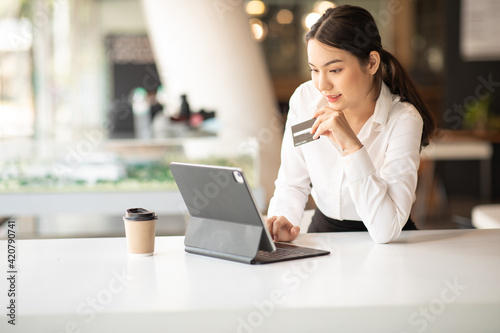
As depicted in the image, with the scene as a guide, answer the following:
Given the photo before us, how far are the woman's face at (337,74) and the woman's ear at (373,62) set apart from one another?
2cm

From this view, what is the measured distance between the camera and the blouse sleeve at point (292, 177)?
2.16 m

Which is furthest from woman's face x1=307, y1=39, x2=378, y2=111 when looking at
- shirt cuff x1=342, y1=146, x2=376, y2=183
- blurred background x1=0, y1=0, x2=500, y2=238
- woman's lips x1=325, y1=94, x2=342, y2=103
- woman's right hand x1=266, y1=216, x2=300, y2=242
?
blurred background x1=0, y1=0, x2=500, y2=238

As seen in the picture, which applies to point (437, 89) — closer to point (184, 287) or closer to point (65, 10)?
point (65, 10)

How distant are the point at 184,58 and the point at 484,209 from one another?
8.48ft

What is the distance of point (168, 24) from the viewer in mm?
4996

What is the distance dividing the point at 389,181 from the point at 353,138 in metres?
0.18

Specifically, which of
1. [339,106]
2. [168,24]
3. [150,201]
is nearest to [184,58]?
[168,24]

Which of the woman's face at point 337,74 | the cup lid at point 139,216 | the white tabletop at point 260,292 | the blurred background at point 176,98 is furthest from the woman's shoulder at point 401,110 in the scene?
the blurred background at point 176,98

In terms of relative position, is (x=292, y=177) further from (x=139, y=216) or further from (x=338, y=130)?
(x=139, y=216)

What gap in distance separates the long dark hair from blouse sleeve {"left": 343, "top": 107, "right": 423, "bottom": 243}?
14 centimetres

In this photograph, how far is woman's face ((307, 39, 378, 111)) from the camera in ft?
6.35

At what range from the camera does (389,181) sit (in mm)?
1898

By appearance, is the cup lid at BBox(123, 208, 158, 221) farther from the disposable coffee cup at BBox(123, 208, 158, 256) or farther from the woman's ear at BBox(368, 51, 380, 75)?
the woman's ear at BBox(368, 51, 380, 75)

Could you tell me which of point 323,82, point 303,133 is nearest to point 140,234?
point 303,133
